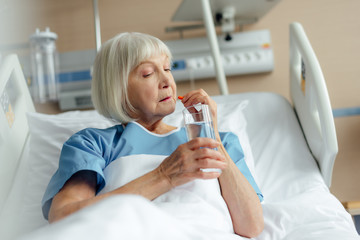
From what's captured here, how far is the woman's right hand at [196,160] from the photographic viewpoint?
1088mm

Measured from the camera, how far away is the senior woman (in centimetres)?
113

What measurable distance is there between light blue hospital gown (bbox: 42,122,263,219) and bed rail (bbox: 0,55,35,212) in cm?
43

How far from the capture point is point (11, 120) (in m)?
1.76

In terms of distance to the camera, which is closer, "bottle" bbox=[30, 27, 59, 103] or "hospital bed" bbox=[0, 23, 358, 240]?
"hospital bed" bbox=[0, 23, 358, 240]

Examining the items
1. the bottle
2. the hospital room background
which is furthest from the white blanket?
the bottle

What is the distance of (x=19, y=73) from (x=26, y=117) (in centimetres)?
23

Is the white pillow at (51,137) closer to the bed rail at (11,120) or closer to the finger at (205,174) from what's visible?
the bed rail at (11,120)

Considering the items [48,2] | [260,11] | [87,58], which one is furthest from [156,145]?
[48,2]

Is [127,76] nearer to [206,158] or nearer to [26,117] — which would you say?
[206,158]

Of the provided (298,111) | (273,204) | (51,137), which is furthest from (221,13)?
(273,204)

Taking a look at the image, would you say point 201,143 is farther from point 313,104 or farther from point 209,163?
point 313,104

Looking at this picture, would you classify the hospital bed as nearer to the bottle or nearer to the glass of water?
the glass of water

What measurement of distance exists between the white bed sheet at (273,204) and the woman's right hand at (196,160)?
17cm

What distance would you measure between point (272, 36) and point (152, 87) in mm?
1717
